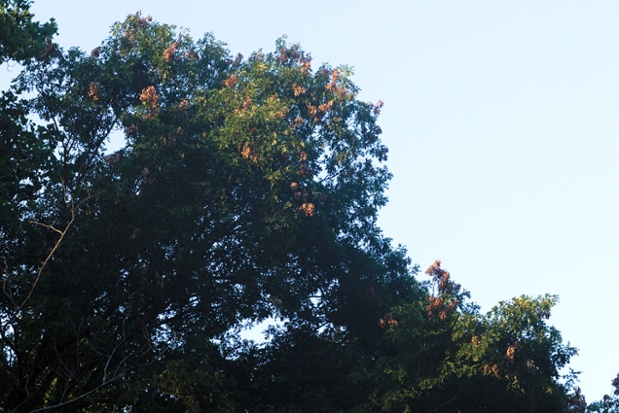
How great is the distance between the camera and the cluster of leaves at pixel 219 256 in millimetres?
26250

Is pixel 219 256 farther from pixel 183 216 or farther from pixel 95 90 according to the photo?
pixel 95 90

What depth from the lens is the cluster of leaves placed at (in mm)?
26250

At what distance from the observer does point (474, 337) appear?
26859 millimetres

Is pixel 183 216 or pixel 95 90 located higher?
pixel 95 90

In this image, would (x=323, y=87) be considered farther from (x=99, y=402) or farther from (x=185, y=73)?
(x=99, y=402)

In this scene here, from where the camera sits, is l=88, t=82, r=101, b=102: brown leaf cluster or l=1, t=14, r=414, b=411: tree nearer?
l=1, t=14, r=414, b=411: tree

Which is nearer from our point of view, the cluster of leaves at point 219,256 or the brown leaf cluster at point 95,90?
the cluster of leaves at point 219,256

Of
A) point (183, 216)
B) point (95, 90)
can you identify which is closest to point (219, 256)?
point (183, 216)

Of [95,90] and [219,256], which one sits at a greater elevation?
[95,90]

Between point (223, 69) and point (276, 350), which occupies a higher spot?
point (223, 69)

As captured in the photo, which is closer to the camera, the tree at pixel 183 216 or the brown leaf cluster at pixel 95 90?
the tree at pixel 183 216

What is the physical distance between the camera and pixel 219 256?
30.5 metres

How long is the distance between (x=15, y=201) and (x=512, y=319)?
14.0 m

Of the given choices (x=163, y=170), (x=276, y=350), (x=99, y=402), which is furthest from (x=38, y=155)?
(x=276, y=350)
